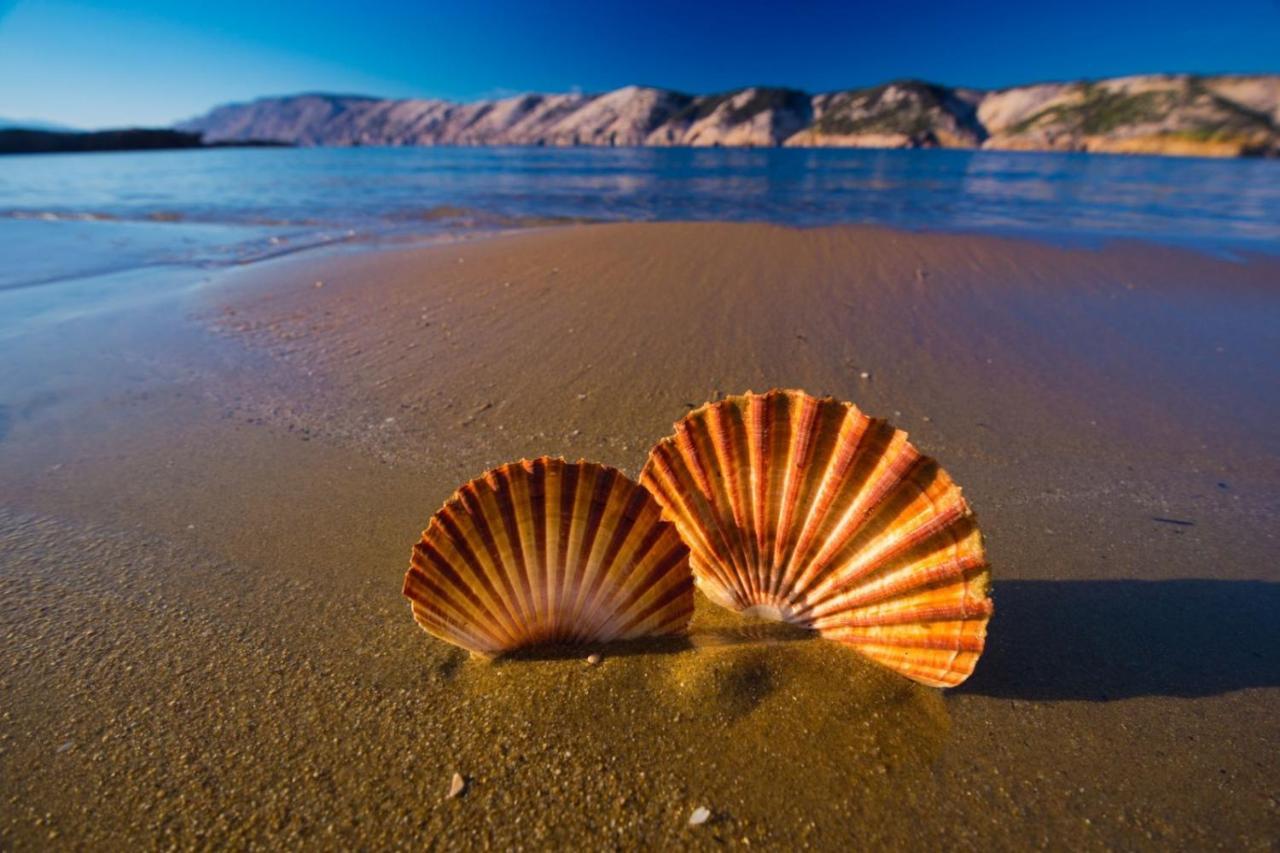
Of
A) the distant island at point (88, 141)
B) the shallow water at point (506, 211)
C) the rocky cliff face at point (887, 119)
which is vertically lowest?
the shallow water at point (506, 211)

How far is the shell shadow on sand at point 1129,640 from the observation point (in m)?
1.93

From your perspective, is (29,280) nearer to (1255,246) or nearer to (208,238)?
(208,238)

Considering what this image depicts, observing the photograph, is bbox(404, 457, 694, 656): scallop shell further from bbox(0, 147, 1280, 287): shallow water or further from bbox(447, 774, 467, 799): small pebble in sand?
bbox(0, 147, 1280, 287): shallow water

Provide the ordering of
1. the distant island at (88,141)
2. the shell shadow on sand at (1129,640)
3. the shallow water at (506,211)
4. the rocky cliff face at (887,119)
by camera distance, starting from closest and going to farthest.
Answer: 1. the shell shadow on sand at (1129,640)
2. the shallow water at (506,211)
3. the distant island at (88,141)
4. the rocky cliff face at (887,119)

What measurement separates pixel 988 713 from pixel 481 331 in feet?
15.5

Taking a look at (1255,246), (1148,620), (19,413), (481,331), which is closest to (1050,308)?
(1148,620)

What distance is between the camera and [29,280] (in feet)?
25.2

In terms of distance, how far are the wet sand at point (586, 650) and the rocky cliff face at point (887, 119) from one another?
311 feet

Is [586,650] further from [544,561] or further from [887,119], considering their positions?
[887,119]

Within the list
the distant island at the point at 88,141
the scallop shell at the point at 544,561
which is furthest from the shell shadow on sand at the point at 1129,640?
the distant island at the point at 88,141

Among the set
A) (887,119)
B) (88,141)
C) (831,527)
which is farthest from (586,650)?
(887,119)

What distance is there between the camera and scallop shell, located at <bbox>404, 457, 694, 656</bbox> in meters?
1.79

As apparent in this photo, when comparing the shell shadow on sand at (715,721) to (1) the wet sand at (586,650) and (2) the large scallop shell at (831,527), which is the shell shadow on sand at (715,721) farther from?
(2) the large scallop shell at (831,527)

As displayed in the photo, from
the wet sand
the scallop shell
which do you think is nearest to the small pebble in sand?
the wet sand
